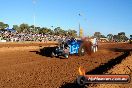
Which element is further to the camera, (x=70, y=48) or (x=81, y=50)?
(x=81, y=50)

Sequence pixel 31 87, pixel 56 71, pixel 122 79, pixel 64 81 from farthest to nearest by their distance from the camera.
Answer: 1. pixel 56 71
2. pixel 64 81
3. pixel 31 87
4. pixel 122 79

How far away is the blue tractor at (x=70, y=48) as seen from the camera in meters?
20.4

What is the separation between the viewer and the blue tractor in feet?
66.9

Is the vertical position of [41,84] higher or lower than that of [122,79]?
lower

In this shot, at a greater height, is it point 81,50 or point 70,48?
point 70,48

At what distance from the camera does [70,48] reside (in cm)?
2092

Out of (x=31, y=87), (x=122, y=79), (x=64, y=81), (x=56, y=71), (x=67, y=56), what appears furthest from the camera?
(x=67, y=56)

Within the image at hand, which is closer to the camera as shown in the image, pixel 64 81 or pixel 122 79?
pixel 122 79

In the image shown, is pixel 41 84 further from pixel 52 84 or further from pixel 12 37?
pixel 12 37

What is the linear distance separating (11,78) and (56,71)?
2.68 m

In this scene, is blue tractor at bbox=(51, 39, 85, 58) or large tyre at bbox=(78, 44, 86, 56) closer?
blue tractor at bbox=(51, 39, 85, 58)

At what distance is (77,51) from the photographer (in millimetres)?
21688

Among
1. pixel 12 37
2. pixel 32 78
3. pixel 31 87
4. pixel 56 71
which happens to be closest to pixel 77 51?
pixel 56 71

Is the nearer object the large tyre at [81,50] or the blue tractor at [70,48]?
the blue tractor at [70,48]
